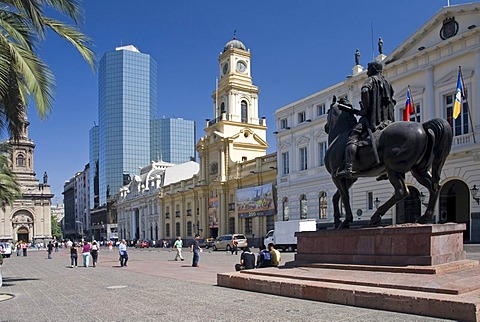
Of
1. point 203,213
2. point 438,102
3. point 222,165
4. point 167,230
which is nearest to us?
point 438,102

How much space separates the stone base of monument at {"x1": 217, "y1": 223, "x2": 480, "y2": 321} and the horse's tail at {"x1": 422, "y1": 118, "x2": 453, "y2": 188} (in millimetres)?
1501

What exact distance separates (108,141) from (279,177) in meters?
104

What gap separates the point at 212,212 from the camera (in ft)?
203

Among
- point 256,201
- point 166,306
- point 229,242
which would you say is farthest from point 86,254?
point 256,201

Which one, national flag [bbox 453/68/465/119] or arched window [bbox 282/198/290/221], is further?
arched window [bbox 282/198/290/221]

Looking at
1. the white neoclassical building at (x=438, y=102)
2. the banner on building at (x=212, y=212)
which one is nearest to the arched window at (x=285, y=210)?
the white neoclassical building at (x=438, y=102)

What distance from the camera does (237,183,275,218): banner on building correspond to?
162ft

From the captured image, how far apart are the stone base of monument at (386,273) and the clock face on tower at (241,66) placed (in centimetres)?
5254

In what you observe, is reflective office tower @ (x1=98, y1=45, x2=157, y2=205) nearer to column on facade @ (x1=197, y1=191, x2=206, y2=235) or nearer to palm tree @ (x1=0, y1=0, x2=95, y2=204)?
column on facade @ (x1=197, y1=191, x2=206, y2=235)

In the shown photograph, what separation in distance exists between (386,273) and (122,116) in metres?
138

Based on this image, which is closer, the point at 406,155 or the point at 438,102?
the point at 406,155

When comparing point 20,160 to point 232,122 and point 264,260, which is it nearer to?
point 232,122

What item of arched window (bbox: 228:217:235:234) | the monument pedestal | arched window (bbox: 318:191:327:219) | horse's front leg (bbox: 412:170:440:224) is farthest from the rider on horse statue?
arched window (bbox: 228:217:235:234)

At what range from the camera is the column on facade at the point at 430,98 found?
31.4 metres
